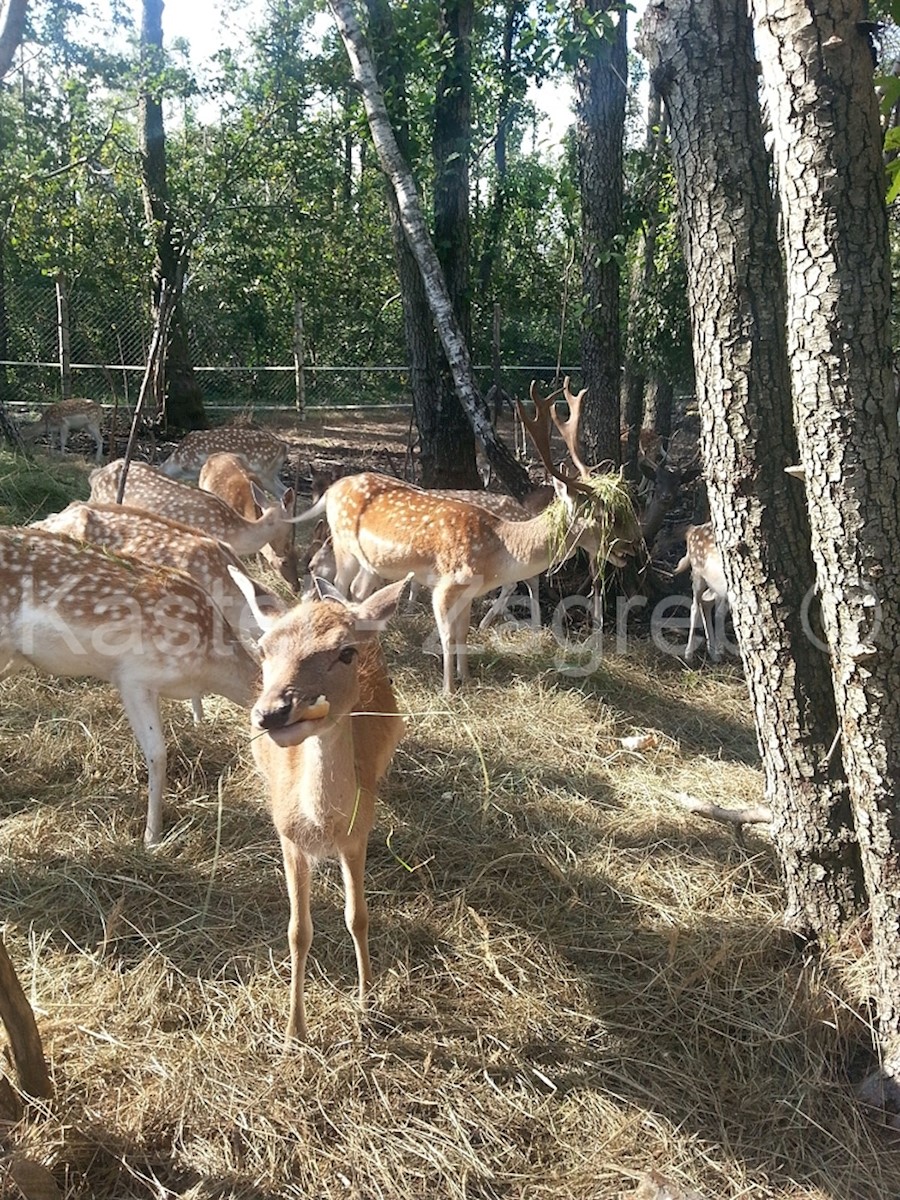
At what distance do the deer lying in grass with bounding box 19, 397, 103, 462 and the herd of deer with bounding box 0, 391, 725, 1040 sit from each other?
4157 millimetres

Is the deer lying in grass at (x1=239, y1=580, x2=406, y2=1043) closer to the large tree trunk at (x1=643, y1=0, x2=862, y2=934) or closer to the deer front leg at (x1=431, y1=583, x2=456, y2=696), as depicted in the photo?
the large tree trunk at (x1=643, y1=0, x2=862, y2=934)

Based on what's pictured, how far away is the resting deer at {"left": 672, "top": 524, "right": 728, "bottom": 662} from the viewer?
21.7 feet

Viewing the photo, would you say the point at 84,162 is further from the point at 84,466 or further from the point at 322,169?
the point at 84,466

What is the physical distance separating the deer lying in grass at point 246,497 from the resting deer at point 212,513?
0.10 metres

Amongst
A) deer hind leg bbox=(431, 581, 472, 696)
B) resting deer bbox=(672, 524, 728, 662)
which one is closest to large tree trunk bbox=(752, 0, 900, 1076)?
deer hind leg bbox=(431, 581, 472, 696)

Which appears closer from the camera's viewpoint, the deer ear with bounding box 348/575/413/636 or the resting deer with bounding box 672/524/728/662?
the deer ear with bounding box 348/575/413/636

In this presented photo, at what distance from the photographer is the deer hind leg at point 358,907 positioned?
3.06 meters

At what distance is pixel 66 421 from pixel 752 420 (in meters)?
10.8

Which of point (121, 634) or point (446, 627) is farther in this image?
point (446, 627)

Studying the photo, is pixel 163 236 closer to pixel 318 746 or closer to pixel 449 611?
pixel 449 611

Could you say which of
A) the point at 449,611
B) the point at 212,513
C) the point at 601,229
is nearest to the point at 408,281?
the point at 601,229

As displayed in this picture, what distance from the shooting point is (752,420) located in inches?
116

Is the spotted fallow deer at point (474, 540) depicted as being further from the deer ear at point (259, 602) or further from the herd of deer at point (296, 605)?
the deer ear at point (259, 602)

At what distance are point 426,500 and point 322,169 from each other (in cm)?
1239
